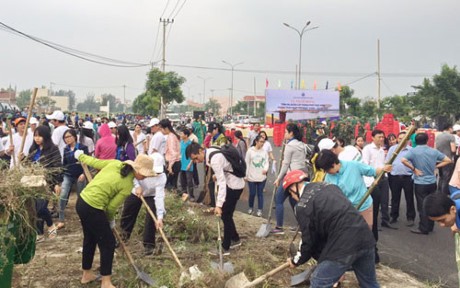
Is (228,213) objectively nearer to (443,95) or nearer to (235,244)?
(235,244)

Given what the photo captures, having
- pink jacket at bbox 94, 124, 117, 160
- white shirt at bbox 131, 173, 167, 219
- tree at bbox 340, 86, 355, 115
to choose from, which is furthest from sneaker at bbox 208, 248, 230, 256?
tree at bbox 340, 86, 355, 115

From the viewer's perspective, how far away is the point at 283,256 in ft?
17.8

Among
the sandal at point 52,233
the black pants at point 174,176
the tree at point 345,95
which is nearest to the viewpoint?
the sandal at point 52,233

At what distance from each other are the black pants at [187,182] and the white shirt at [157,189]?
11.4 feet

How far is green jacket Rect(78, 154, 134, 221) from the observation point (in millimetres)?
4008

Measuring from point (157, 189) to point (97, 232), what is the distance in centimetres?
92

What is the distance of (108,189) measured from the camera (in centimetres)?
403

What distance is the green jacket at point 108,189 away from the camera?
13.1 ft

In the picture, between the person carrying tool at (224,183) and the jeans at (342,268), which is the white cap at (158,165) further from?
the jeans at (342,268)

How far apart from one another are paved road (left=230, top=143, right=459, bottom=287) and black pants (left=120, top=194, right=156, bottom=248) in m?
2.72

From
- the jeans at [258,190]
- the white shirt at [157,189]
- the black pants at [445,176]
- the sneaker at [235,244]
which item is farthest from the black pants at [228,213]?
the black pants at [445,176]

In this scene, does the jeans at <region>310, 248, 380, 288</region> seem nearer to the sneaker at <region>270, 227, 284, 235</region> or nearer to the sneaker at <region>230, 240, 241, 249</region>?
the sneaker at <region>230, 240, 241, 249</region>

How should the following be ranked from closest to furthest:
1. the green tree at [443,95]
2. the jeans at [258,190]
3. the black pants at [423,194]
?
the black pants at [423,194]
the jeans at [258,190]
the green tree at [443,95]

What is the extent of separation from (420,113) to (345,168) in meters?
33.4
